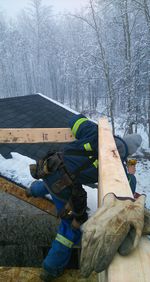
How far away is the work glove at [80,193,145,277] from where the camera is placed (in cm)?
106

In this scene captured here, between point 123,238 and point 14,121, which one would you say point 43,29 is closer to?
point 14,121

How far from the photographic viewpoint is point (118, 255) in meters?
1.07

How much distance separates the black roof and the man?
2.42 metres

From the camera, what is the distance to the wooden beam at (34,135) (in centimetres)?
379

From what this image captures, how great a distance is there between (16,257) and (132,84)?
13968 millimetres

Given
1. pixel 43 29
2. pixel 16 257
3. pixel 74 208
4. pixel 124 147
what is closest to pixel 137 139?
pixel 124 147

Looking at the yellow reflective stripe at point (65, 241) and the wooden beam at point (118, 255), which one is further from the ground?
the wooden beam at point (118, 255)

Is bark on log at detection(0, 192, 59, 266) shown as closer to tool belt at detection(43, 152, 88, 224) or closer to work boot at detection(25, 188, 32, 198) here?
work boot at detection(25, 188, 32, 198)

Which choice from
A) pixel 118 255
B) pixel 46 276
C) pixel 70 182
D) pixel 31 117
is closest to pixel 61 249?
pixel 46 276

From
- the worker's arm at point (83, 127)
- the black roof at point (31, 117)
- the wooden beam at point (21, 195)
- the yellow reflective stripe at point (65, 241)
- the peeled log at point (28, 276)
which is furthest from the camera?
the black roof at point (31, 117)

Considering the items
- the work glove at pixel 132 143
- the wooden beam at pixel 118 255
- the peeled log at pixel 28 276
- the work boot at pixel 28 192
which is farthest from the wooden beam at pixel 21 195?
the wooden beam at pixel 118 255

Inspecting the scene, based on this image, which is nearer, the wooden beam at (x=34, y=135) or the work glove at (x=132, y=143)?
the work glove at (x=132, y=143)

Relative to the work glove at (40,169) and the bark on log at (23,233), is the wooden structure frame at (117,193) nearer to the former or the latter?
the work glove at (40,169)

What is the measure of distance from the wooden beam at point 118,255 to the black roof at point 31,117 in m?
3.56
